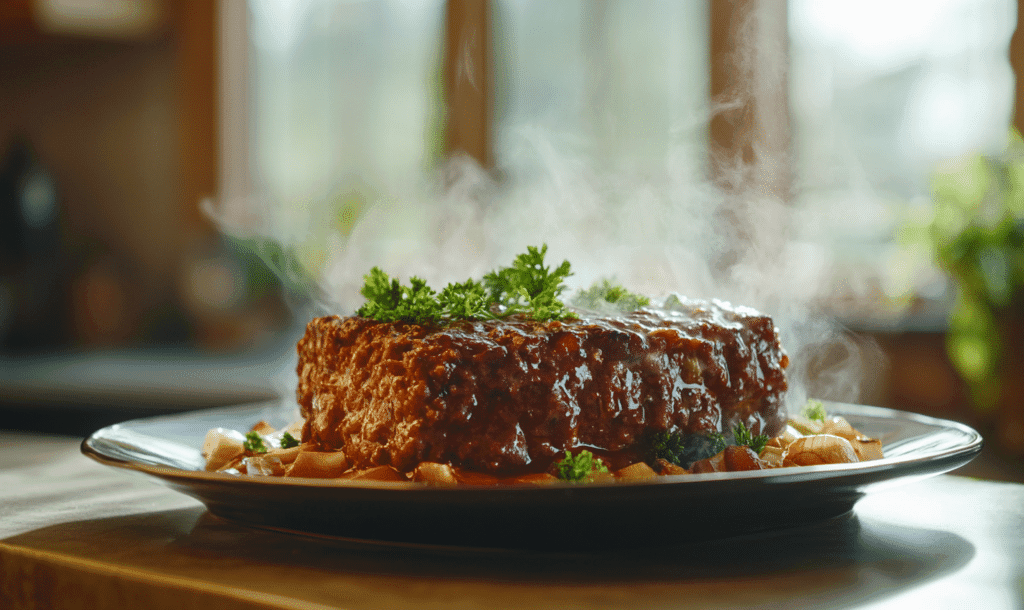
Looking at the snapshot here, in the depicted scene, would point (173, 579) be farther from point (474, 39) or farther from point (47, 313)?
point (47, 313)

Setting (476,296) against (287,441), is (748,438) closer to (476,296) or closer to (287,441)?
(476,296)

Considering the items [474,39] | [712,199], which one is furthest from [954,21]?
[474,39]

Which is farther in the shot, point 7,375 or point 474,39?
point 474,39

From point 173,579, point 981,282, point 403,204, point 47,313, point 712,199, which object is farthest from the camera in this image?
point 47,313

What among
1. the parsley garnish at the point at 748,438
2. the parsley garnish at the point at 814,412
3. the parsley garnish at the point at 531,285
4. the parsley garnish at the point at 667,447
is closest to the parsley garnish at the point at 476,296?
the parsley garnish at the point at 531,285

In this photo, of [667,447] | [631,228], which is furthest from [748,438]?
[631,228]

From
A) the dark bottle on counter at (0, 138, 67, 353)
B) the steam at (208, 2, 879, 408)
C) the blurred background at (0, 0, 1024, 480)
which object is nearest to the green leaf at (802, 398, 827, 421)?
the steam at (208, 2, 879, 408)

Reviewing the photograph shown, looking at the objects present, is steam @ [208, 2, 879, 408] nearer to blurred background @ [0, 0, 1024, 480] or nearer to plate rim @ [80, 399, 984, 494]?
blurred background @ [0, 0, 1024, 480]
